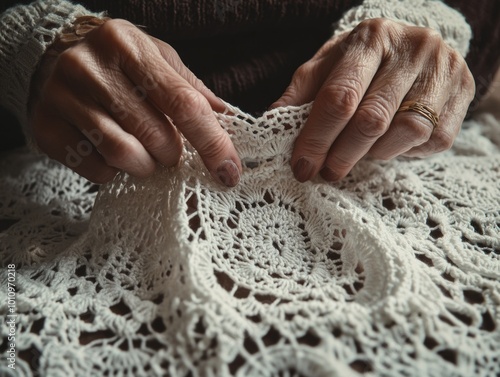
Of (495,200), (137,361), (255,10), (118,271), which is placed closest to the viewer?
(137,361)

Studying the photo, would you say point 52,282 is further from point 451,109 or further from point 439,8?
point 439,8

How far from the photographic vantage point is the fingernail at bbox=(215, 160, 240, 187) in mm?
529

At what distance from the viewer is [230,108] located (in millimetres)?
545

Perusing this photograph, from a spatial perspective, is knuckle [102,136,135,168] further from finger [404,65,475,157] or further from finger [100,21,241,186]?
finger [404,65,475,157]

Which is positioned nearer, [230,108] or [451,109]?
[230,108]

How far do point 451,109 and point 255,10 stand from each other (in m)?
0.37

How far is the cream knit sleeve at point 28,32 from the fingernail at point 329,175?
416mm

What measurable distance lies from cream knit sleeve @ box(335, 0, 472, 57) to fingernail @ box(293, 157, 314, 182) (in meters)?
0.28

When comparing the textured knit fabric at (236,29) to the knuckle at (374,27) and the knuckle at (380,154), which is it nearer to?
the knuckle at (374,27)

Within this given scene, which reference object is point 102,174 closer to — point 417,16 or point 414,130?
point 414,130

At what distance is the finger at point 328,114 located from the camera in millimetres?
544

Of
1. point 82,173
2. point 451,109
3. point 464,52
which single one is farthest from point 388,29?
point 82,173

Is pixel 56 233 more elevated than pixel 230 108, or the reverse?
pixel 230 108

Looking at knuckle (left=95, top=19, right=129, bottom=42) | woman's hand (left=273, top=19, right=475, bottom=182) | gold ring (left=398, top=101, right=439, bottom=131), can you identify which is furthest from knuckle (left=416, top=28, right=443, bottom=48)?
knuckle (left=95, top=19, right=129, bottom=42)
